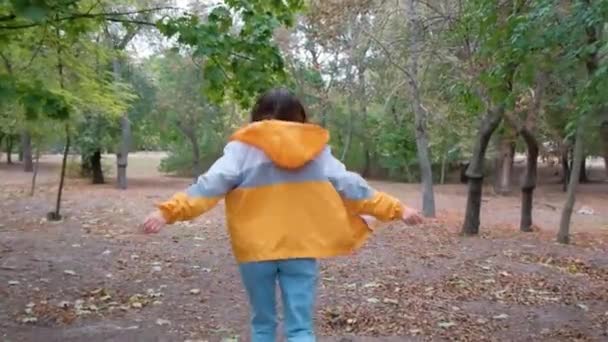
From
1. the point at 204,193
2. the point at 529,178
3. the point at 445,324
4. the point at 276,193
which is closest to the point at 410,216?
the point at 276,193

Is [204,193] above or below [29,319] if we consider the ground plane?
above

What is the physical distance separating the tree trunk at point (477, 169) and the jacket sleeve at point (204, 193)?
914 centimetres

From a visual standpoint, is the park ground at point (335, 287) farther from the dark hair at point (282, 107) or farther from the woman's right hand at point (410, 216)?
the dark hair at point (282, 107)

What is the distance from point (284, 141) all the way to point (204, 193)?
1.34ft

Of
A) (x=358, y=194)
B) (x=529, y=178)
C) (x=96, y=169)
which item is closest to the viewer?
(x=358, y=194)

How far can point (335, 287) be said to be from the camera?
22.6 ft

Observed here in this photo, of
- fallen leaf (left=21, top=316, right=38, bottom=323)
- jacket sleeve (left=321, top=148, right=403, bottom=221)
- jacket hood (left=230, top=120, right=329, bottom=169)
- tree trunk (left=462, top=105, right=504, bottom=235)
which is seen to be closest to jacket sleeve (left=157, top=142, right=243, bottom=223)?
jacket hood (left=230, top=120, right=329, bottom=169)

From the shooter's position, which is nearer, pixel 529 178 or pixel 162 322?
pixel 162 322

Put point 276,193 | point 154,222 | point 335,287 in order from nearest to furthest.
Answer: point 154,222 → point 276,193 → point 335,287

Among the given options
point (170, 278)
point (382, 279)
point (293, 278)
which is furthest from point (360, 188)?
point (170, 278)

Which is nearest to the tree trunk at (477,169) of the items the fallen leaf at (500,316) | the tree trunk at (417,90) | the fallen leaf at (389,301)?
the tree trunk at (417,90)

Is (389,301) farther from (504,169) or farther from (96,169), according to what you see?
(96,169)

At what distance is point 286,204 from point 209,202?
0.33 meters

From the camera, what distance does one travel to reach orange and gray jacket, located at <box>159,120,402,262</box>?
2777 millimetres
